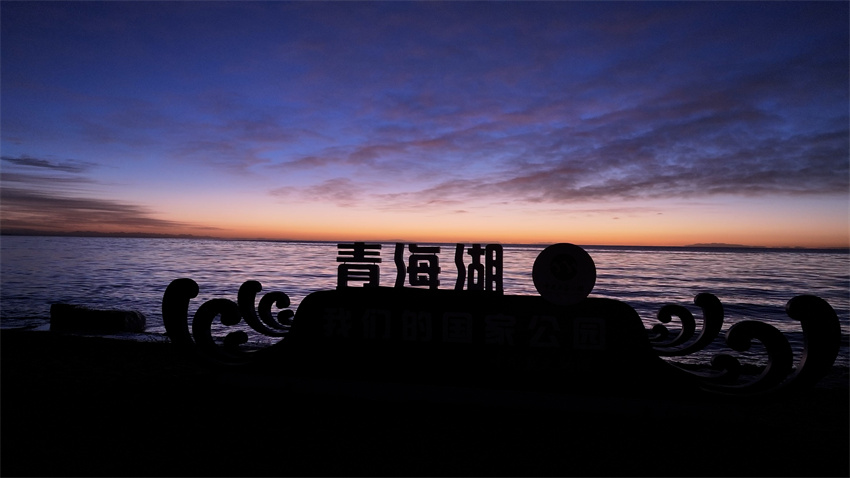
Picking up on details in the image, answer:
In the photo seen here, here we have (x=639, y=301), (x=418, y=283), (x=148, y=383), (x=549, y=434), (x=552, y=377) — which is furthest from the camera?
(x=639, y=301)

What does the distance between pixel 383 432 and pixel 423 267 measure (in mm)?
2897

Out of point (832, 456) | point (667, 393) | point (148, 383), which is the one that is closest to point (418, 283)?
point (667, 393)

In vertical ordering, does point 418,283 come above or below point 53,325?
above

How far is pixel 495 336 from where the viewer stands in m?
7.09

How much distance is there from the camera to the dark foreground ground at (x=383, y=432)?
5.25 meters

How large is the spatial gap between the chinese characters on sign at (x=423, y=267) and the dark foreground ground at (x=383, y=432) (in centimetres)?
187

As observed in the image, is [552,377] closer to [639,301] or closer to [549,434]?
[549,434]

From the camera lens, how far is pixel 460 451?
18.5 ft

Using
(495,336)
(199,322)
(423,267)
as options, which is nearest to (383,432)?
(495,336)

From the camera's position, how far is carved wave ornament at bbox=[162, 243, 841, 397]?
637 centimetres

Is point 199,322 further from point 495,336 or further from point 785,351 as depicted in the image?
point 785,351

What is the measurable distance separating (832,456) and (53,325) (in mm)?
20868

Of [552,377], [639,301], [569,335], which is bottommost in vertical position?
[639,301]

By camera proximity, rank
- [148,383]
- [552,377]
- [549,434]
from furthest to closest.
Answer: [148,383], [552,377], [549,434]
